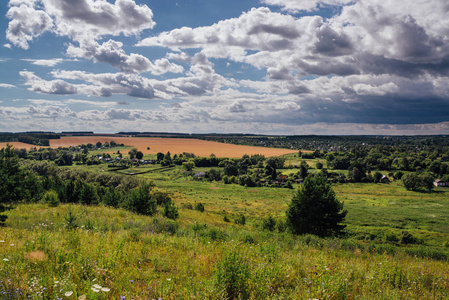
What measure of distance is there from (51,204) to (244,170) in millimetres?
124771

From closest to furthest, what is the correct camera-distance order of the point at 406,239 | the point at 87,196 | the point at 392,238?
the point at 87,196 < the point at 406,239 < the point at 392,238

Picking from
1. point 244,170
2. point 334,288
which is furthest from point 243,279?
point 244,170

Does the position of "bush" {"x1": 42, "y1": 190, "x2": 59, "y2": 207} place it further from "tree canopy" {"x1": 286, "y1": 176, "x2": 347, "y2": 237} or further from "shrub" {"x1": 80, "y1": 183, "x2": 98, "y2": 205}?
"tree canopy" {"x1": 286, "y1": 176, "x2": 347, "y2": 237}

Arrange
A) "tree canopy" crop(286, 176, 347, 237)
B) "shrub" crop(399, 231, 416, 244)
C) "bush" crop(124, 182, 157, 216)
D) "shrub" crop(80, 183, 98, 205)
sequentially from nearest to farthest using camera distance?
"bush" crop(124, 182, 157, 216), "tree canopy" crop(286, 176, 347, 237), "shrub" crop(80, 183, 98, 205), "shrub" crop(399, 231, 416, 244)

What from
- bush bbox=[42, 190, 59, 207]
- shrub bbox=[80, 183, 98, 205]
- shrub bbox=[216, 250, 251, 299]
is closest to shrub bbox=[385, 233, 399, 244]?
shrub bbox=[216, 250, 251, 299]

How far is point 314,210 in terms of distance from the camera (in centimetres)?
3225

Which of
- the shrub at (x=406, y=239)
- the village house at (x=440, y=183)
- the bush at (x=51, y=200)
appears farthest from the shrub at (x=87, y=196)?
the village house at (x=440, y=183)

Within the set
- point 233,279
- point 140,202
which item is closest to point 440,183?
point 140,202

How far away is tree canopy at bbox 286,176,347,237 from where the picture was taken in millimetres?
32625

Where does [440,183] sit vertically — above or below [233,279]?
below

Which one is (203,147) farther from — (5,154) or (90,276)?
(90,276)

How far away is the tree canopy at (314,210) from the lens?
3262 cm

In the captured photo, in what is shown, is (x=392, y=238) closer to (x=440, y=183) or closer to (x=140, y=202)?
(x=140, y=202)

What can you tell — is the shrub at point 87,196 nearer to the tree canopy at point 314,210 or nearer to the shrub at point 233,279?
the tree canopy at point 314,210
